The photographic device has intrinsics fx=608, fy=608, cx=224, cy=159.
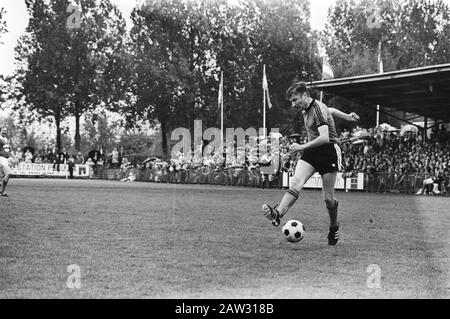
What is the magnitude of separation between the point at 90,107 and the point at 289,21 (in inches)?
714

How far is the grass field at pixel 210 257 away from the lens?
17.4ft

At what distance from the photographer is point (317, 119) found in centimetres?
848

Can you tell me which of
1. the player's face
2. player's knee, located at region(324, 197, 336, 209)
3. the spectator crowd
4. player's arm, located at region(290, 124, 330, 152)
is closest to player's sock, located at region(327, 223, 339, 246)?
player's knee, located at region(324, 197, 336, 209)

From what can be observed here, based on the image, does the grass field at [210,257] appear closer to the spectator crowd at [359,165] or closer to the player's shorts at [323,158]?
the player's shorts at [323,158]

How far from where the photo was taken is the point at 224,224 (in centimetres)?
1106

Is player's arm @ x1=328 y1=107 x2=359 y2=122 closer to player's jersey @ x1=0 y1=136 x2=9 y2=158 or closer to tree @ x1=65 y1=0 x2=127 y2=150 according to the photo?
player's jersey @ x1=0 y1=136 x2=9 y2=158

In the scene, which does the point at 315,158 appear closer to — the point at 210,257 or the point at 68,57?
the point at 210,257

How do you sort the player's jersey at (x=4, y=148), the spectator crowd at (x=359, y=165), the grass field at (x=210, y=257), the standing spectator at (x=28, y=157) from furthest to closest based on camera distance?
the standing spectator at (x=28, y=157) → the spectator crowd at (x=359, y=165) → the player's jersey at (x=4, y=148) → the grass field at (x=210, y=257)

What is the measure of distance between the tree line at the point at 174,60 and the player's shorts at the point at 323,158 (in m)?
41.0

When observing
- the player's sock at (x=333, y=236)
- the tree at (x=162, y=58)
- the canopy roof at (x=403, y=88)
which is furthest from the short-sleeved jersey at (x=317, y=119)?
the tree at (x=162, y=58)

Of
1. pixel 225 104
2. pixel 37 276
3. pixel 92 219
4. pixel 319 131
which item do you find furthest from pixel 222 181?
pixel 37 276

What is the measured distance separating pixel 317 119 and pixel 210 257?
8.62ft

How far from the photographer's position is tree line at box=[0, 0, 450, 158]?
159ft

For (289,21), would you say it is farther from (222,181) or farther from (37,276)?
(37,276)
